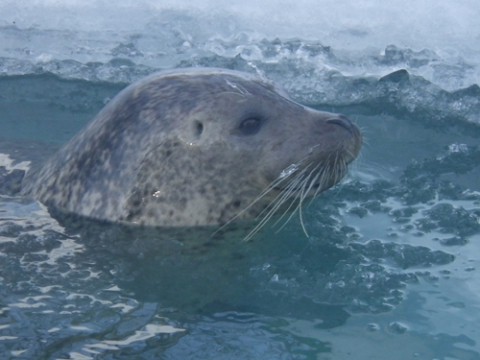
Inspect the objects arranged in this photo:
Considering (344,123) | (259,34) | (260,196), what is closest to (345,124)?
(344,123)

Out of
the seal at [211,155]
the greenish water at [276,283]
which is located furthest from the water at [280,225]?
the seal at [211,155]

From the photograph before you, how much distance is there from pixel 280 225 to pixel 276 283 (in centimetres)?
53

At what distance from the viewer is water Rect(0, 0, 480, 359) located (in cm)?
386

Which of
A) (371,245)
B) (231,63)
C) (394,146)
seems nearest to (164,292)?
(371,245)

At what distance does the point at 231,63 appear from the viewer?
263 inches

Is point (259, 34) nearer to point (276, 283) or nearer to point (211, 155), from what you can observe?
point (211, 155)

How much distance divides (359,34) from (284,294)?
337 centimetres

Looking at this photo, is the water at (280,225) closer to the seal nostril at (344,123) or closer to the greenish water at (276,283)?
the greenish water at (276,283)

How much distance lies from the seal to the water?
0.13 m

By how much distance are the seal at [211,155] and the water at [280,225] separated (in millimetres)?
127

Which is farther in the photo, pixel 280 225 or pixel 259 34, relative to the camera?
pixel 259 34

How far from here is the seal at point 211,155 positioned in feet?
14.7

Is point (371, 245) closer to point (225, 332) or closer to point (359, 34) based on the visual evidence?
point (225, 332)

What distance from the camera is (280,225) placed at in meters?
4.71
